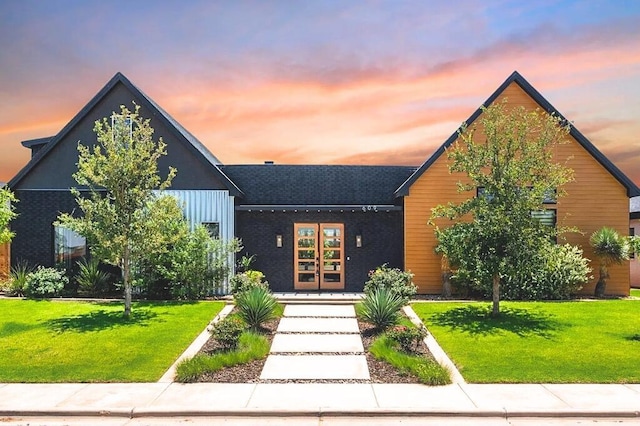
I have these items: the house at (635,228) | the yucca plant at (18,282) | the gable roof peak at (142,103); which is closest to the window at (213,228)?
the gable roof peak at (142,103)

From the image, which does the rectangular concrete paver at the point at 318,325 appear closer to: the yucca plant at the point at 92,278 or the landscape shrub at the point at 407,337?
the landscape shrub at the point at 407,337

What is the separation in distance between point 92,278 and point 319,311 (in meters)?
7.84

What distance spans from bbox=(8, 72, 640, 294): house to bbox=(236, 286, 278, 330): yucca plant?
533 centimetres

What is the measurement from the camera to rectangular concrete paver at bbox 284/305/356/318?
14727 mm

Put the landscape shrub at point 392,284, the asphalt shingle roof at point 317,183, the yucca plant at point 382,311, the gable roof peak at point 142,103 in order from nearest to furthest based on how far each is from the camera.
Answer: the yucca plant at point 382,311 → the landscape shrub at point 392,284 → the gable roof peak at point 142,103 → the asphalt shingle roof at point 317,183

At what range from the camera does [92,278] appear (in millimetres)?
17203

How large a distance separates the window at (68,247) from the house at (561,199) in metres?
11.3

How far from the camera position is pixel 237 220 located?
18750 mm

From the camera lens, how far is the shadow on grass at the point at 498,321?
12445 millimetres
